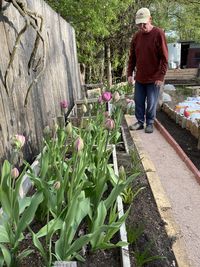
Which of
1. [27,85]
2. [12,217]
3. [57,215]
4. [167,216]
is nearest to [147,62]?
[27,85]

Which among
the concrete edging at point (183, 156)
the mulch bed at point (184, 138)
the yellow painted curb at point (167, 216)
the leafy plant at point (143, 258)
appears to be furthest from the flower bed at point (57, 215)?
the mulch bed at point (184, 138)

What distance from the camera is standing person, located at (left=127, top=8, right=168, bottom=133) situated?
4688mm

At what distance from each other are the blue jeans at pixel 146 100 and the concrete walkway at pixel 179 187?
30cm

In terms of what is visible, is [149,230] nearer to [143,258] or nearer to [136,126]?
[143,258]

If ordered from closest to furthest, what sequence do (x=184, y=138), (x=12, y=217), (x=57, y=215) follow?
(x=12, y=217) → (x=57, y=215) → (x=184, y=138)

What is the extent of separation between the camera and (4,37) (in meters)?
2.47

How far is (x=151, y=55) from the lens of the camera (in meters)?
4.83

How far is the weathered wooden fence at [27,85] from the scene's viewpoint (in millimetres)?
2422

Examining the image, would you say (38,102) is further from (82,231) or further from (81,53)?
(81,53)

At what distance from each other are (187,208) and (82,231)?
3.92 ft

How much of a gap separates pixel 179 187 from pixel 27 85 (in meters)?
1.67

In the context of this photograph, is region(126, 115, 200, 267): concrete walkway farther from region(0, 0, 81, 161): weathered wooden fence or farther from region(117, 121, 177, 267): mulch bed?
region(0, 0, 81, 161): weathered wooden fence

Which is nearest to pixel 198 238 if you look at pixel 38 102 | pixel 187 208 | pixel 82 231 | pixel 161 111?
pixel 187 208

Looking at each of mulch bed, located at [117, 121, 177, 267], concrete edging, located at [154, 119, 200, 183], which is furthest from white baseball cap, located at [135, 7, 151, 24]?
mulch bed, located at [117, 121, 177, 267]
